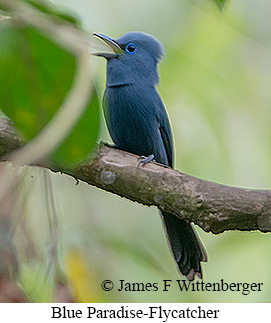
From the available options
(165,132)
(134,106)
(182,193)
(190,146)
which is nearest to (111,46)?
(134,106)

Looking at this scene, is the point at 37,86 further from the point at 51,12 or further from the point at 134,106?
the point at 134,106

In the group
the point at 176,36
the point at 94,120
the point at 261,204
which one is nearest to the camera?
the point at 94,120

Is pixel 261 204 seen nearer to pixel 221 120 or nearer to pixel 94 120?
pixel 221 120

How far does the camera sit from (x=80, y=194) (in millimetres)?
1774

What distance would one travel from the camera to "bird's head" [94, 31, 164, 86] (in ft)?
5.70

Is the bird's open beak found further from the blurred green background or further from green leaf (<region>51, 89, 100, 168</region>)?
green leaf (<region>51, 89, 100, 168</region>)

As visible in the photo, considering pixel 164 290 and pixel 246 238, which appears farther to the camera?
pixel 246 238

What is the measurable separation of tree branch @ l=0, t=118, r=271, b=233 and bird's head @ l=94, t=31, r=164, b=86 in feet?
1.64

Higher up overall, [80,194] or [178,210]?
[178,210]

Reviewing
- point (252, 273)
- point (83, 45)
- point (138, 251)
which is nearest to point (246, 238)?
point (252, 273)

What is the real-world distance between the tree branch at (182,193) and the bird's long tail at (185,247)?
0.39 m

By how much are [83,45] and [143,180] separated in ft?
2.95

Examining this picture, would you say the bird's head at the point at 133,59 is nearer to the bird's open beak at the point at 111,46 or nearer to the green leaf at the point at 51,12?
the bird's open beak at the point at 111,46
